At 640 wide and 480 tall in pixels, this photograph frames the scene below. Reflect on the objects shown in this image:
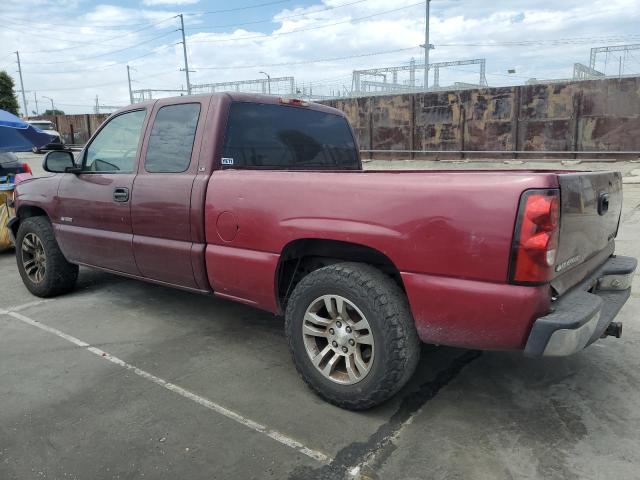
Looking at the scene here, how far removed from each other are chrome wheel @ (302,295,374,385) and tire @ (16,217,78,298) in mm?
3201

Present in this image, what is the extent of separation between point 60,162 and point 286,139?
209 cm

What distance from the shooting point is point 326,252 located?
9.89 ft

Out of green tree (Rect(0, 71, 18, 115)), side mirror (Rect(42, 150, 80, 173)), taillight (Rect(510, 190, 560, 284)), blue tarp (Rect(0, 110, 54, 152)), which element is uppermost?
green tree (Rect(0, 71, 18, 115))

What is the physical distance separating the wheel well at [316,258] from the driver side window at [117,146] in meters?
1.70

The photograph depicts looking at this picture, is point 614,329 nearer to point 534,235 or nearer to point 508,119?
point 534,235

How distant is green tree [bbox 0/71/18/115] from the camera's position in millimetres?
37069

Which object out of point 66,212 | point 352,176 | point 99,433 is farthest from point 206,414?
point 66,212

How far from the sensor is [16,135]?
780cm

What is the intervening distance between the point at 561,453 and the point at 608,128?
47.9 ft

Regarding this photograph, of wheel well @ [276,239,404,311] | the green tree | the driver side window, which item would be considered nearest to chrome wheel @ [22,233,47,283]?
the driver side window

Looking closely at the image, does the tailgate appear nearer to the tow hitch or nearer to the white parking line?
the tow hitch

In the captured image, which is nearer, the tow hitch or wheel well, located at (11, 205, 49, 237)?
the tow hitch

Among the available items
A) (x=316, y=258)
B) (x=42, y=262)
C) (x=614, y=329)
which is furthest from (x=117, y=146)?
(x=614, y=329)

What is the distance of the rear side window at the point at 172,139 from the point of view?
3658 mm
